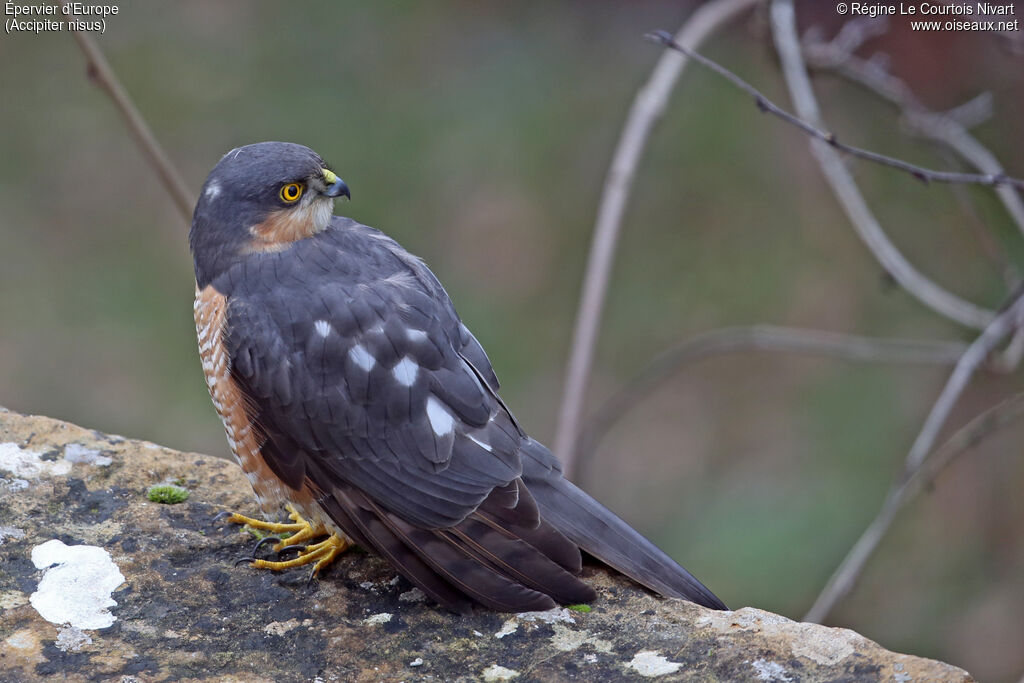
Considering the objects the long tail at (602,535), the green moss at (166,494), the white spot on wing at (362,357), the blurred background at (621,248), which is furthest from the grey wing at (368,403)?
the blurred background at (621,248)

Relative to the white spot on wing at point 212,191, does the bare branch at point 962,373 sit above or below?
below

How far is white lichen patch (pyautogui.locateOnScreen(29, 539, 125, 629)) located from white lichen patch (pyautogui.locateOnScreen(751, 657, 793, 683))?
168 centimetres

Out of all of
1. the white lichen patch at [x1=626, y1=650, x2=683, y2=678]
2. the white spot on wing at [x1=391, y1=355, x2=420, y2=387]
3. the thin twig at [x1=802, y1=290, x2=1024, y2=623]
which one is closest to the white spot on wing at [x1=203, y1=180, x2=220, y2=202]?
the white spot on wing at [x1=391, y1=355, x2=420, y2=387]

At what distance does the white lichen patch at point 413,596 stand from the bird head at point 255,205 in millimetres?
1080

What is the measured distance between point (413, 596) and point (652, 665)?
2.33ft

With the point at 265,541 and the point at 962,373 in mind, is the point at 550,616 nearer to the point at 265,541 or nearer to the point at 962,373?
the point at 265,541

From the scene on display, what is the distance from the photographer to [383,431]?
3145 millimetres

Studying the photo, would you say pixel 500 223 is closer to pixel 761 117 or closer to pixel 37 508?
pixel 761 117

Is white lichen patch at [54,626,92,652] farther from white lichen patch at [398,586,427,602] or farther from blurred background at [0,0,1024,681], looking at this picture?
blurred background at [0,0,1024,681]

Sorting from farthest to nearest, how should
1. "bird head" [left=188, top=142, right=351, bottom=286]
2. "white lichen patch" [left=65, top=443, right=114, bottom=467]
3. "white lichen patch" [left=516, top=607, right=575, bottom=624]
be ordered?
"white lichen patch" [left=65, top=443, right=114, bottom=467]
"bird head" [left=188, top=142, right=351, bottom=286]
"white lichen patch" [left=516, top=607, right=575, bottom=624]

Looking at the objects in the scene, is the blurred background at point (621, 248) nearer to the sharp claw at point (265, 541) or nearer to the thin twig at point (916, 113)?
the thin twig at point (916, 113)

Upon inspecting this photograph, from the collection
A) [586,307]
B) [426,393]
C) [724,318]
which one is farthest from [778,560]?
[426,393]

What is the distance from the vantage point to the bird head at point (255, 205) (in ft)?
11.1

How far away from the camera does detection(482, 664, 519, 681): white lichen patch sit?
2814mm
